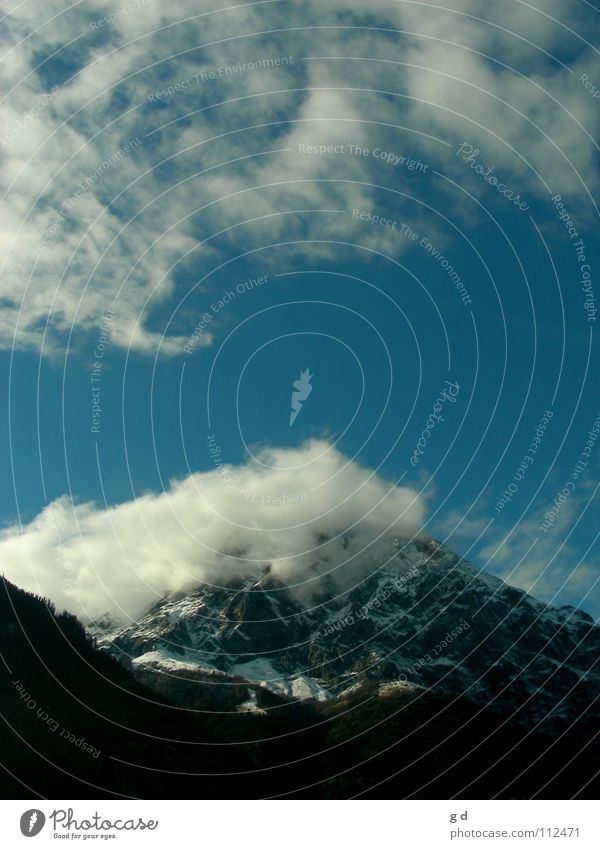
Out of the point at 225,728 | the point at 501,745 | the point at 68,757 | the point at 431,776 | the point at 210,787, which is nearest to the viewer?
the point at 68,757

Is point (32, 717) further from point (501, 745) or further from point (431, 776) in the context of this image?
point (501, 745)

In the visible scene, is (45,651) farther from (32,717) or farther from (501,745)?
(501,745)

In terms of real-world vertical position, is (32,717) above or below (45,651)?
below
